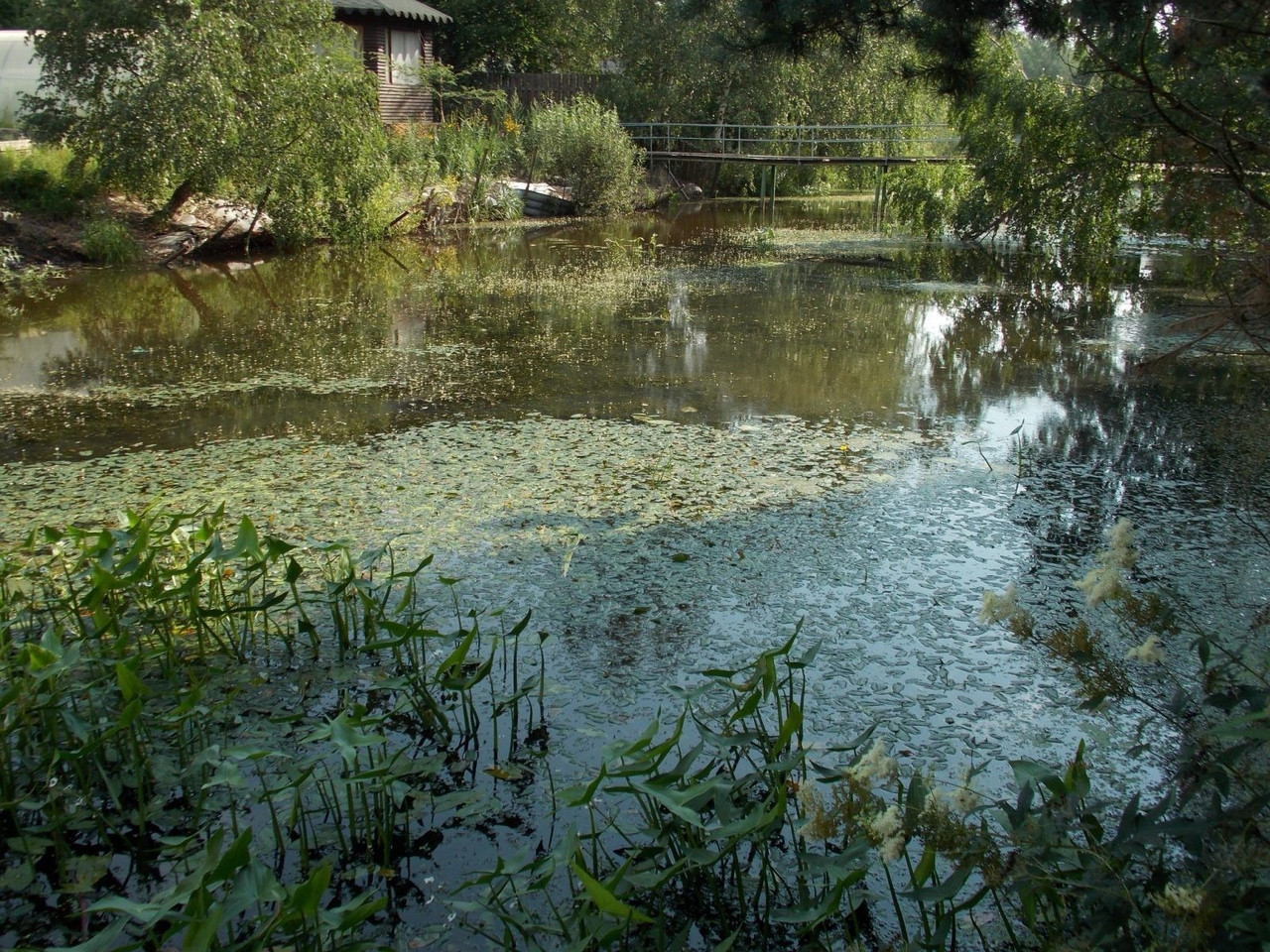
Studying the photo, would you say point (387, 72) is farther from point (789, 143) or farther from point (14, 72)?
point (789, 143)

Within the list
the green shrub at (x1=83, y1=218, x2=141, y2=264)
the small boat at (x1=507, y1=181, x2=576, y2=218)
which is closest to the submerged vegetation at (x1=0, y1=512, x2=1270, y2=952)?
the green shrub at (x1=83, y1=218, x2=141, y2=264)

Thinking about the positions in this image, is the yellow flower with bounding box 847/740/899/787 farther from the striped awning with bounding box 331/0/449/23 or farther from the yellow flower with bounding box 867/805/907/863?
the striped awning with bounding box 331/0/449/23

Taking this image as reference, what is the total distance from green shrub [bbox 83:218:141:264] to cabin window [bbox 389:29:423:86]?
1077 cm

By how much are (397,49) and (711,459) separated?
19252 millimetres

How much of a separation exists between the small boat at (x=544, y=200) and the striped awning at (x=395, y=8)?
16.0 feet

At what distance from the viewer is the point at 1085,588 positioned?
1976 mm

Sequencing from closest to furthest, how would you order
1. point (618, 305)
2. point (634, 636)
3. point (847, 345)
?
point (634, 636)
point (847, 345)
point (618, 305)

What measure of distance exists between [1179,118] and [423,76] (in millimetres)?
16153

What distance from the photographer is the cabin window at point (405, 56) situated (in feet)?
68.1

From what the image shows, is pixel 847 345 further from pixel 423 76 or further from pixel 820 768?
pixel 423 76

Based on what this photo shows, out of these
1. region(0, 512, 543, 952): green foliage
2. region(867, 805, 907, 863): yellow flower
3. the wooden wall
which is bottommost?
region(0, 512, 543, 952): green foliage

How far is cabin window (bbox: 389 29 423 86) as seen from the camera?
20750 mm

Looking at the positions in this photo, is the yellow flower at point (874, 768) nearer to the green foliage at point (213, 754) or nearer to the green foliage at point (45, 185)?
the green foliage at point (213, 754)

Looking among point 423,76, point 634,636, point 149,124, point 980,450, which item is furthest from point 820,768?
point 423,76
